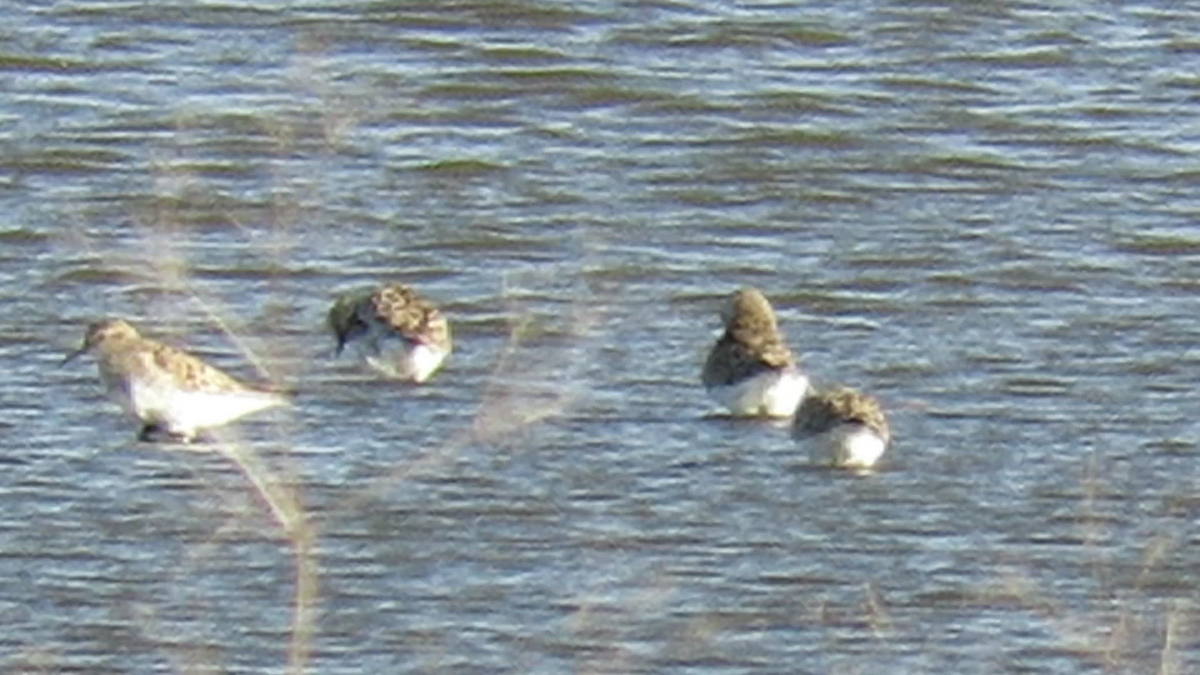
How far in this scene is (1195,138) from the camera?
13344 millimetres

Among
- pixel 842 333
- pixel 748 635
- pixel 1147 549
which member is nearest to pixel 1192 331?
pixel 842 333

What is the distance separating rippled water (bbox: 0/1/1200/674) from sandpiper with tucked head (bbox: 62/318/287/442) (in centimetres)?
12

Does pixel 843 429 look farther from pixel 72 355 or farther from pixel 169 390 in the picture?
pixel 72 355

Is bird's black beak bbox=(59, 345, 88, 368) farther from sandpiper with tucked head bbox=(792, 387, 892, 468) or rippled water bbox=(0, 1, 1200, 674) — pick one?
sandpiper with tucked head bbox=(792, 387, 892, 468)

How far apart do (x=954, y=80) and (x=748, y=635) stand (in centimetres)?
490

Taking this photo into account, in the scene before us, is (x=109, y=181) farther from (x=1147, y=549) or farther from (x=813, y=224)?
(x=1147, y=549)

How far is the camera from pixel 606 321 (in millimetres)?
11555

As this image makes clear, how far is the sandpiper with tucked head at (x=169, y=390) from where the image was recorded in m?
10.3

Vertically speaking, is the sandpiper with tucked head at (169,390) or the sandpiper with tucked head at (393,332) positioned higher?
the sandpiper with tucked head at (393,332)

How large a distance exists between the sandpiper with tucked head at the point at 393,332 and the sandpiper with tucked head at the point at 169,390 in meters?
0.43

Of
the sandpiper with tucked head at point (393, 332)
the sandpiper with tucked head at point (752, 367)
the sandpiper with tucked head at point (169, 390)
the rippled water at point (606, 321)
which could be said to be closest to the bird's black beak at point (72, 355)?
the rippled water at point (606, 321)

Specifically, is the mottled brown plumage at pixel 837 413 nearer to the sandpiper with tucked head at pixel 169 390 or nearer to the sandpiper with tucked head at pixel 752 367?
the sandpiper with tucked head at pixel 752 367

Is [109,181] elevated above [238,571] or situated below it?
above

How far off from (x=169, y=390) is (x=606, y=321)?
1.60 metres
